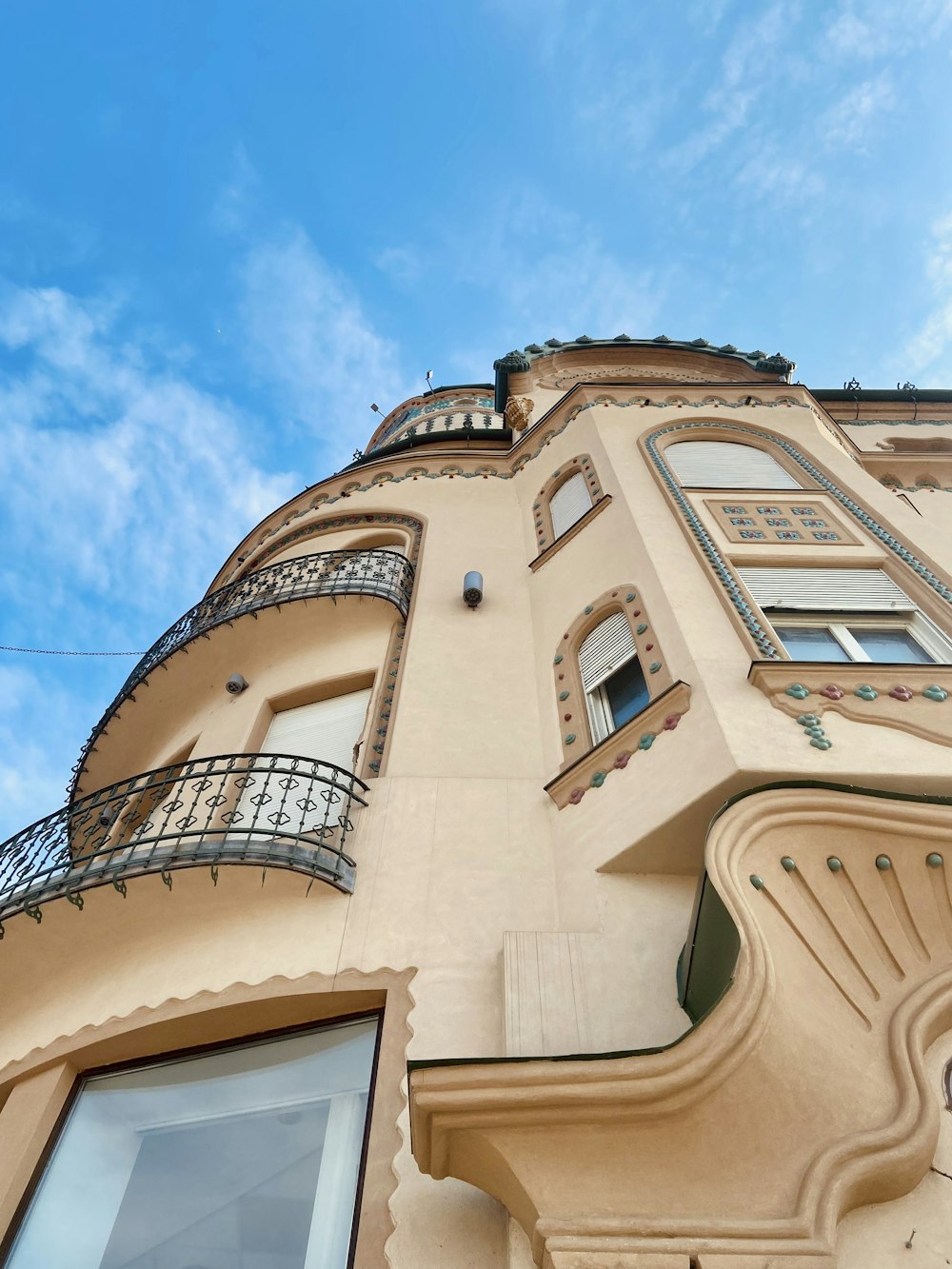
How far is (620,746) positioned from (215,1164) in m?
3.41

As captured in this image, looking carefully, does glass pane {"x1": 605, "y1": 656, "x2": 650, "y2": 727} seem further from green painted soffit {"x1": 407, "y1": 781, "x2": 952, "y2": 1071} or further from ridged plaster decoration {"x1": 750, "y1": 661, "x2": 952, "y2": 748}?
green painted soffit {"x1": 407, "y1": 781, "x2": 952, "y2": 1071}

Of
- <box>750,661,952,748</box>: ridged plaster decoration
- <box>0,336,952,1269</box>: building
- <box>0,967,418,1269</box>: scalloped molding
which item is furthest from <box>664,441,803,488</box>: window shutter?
<box>0,967,418,1269</box>: scalloped molding

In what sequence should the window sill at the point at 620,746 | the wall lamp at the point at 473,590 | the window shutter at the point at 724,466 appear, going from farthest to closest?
the window shutter at the point at 724,466, the wall lamp at the point at 473,590, the window sill at the point at 620,746

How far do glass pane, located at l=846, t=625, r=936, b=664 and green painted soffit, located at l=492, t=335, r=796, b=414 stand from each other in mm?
9249

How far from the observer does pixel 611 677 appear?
7.24 m

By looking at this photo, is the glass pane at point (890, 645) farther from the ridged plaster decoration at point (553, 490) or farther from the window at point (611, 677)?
the ridged plaster decoration at point (553, 490)

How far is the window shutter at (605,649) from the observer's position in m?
7.27

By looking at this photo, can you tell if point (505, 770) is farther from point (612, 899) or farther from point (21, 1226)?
point (21, 1226)

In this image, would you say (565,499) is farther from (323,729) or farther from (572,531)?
(323,729)

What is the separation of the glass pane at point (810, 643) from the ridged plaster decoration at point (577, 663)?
3.26 ft

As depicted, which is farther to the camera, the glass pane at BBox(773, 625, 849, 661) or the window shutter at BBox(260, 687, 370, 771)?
the window shutter at BBox(260, 687, 370, 771)

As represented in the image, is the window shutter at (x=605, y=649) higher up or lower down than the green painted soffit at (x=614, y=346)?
lower down

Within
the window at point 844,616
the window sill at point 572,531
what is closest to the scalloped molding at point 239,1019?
the window at point 844,616

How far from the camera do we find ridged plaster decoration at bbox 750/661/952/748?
537 cm
